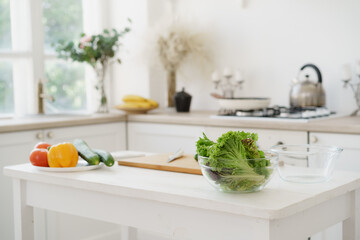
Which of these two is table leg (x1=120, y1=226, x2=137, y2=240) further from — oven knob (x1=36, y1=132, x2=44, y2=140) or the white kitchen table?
oven knob (x1=36, y1=132, x2=44, y2=140)

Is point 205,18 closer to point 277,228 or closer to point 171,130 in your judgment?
point 171,130

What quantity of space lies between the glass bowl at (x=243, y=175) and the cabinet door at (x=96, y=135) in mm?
1906

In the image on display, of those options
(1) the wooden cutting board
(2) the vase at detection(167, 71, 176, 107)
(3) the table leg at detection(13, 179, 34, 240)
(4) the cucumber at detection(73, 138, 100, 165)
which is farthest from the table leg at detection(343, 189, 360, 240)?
(2) the vase at detection(167, 71, 176, 107)

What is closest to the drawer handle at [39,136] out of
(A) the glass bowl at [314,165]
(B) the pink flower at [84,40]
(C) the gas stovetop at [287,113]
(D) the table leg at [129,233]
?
(B) the pink flower at [84,40]

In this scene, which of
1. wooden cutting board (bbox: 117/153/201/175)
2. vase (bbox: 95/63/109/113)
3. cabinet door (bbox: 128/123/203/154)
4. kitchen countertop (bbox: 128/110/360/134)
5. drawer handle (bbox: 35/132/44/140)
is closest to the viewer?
wooden cutting board (bbox: 117/153/201/175)

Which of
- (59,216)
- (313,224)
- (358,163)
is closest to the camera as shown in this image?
(313,224)

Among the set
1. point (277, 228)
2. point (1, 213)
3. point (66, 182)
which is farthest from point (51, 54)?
point (277, 228)

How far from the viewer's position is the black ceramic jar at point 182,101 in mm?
3832

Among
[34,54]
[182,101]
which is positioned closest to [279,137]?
[182,101]

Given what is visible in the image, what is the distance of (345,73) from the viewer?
10.9ft

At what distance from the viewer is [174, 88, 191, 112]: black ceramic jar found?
3.83 m

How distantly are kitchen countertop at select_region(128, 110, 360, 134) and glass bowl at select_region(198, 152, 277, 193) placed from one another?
1335 millimetres

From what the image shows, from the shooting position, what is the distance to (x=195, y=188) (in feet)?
5.45

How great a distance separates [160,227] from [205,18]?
2.68 metres
